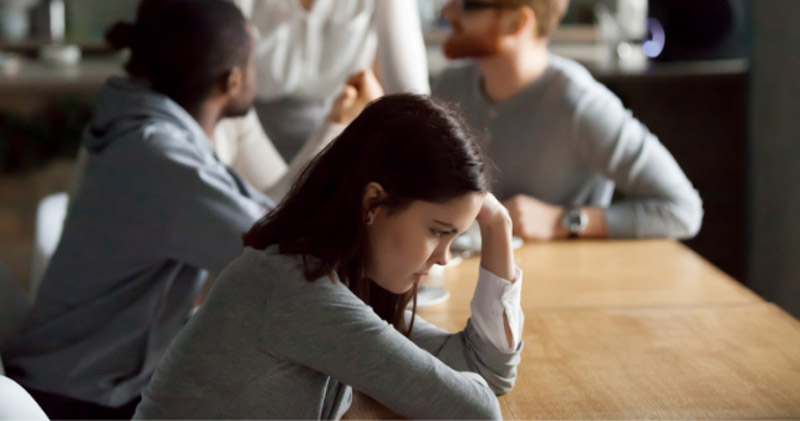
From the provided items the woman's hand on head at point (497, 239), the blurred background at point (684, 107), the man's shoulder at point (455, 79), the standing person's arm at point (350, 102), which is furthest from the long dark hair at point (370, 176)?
the blurred background at point (684, 107)

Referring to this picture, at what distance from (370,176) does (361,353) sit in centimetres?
18

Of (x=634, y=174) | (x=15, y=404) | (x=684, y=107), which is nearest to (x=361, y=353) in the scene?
(x=15, y=404)

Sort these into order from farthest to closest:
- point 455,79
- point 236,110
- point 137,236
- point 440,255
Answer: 1. point 455,79
2. point 236,110
3. point 137,236
4. point 440,255

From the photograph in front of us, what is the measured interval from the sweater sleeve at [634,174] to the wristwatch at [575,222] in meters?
0.05

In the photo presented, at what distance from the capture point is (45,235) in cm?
188

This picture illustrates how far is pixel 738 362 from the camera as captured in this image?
3.73 ft

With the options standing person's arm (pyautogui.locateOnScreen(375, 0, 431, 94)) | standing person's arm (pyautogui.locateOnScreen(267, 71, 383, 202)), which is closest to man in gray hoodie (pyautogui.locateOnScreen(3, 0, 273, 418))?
standing person's arm (pyautogui.locateOnScreen(267, 71, 383, 202))

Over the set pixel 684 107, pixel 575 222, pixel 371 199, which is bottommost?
pixel 684 107

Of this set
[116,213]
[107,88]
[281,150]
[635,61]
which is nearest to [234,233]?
[116,213]

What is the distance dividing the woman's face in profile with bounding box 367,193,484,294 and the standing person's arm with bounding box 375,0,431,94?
0.55 metres

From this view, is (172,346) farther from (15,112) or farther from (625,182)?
(15,112)

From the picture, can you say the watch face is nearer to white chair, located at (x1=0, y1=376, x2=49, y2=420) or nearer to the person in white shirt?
the person in white shirt

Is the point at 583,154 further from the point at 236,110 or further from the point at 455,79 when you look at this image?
the point at 236,110

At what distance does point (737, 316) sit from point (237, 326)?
76cm
